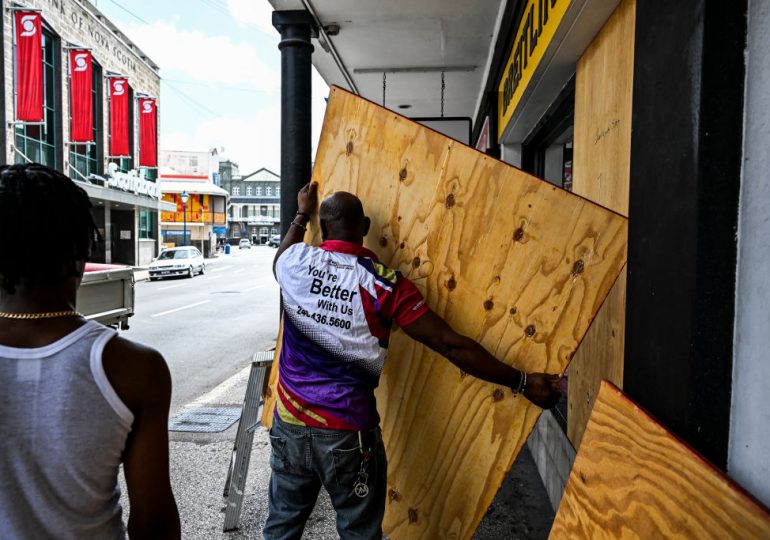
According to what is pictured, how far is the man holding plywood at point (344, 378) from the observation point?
7.27 feet

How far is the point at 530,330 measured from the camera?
90.4 inches

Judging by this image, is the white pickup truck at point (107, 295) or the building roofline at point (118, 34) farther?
the building roofline at point (118, 34)

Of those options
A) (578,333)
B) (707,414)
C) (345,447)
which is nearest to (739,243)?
(707,414)

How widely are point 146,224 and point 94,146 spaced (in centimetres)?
651

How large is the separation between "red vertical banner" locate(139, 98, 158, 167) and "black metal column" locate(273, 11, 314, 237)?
28196mm

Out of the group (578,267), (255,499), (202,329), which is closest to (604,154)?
(578,267)

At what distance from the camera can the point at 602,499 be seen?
1.66 meters

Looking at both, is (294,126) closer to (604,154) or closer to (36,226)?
(604,154)

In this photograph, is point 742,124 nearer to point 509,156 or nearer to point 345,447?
point 345,447

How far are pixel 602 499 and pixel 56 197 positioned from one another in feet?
5.66

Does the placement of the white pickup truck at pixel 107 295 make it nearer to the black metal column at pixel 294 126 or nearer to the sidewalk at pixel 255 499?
the sidewalk at pixel 255 499

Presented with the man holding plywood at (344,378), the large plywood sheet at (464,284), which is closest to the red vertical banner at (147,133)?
the large plywood sheet at (464,284)

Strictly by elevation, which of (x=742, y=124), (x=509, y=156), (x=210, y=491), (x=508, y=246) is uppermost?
(x=509, y=156)

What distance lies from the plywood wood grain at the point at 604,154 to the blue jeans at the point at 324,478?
1.21 meters
